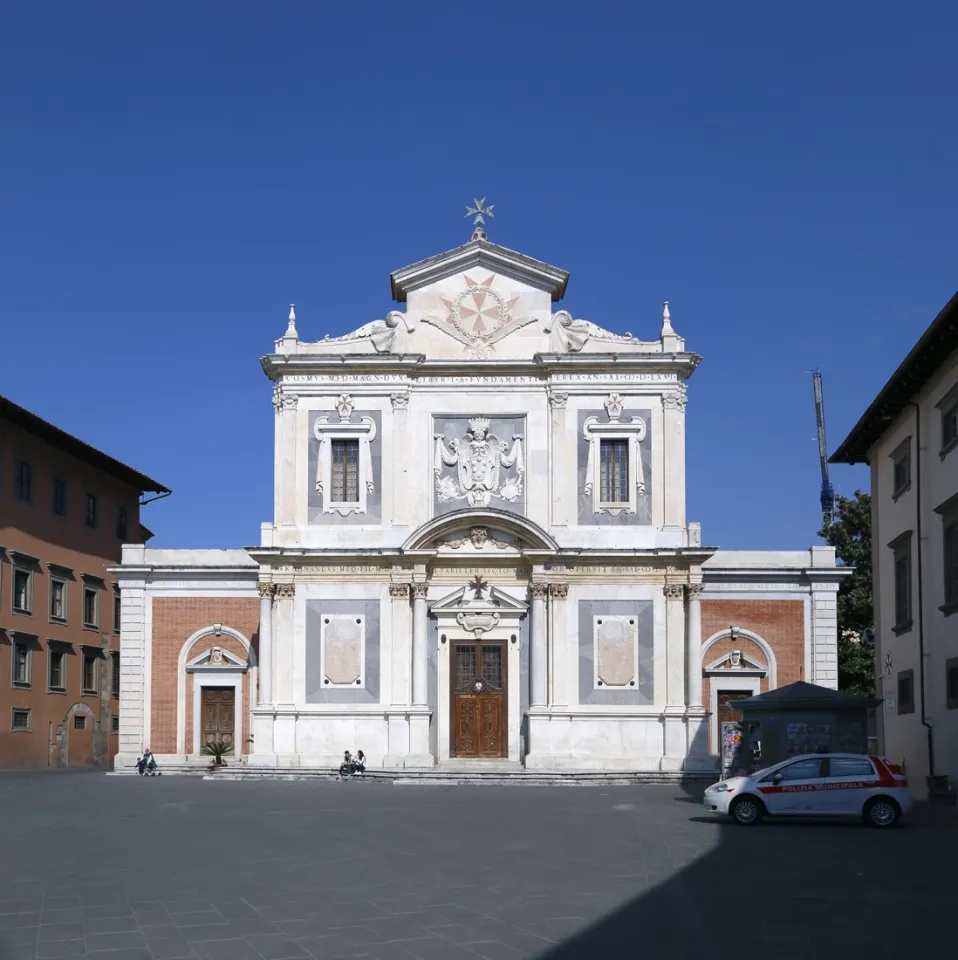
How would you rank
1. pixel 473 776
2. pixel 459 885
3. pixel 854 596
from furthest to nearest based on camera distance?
pixel 854 596 < pixel 473 776 < pixel 459 885

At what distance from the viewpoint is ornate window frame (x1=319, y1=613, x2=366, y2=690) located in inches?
1564

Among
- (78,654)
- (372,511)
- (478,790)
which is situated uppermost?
(372,511)

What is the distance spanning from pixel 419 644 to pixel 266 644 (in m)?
4.38

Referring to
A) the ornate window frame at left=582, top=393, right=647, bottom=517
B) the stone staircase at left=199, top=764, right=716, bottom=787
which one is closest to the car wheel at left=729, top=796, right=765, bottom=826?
the stone staircase at left=199, top=764, right=716, bottom=787

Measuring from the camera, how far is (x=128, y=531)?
181 feet

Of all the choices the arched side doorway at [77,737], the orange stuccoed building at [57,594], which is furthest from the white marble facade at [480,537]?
the arched side doorway at [77,737]

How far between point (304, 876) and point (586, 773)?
22567 mm

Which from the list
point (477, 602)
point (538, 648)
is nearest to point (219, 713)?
point (477, 602)

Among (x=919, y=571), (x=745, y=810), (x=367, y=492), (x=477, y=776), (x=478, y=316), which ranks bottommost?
(x=477, y=776)

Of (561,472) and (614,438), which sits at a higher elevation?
(614,438)

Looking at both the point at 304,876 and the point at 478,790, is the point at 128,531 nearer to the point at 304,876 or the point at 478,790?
the point at 478,790

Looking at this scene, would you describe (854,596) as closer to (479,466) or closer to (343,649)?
(479,466)

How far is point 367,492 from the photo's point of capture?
40.4 m

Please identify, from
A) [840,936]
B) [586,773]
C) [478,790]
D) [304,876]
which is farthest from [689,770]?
[840,936]
